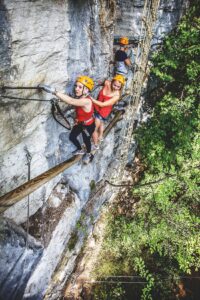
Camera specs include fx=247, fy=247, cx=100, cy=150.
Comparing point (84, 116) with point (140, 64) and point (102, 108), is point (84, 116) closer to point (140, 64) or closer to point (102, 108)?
point (102, 108)

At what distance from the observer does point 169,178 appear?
8.12 meters

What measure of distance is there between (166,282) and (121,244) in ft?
7.75

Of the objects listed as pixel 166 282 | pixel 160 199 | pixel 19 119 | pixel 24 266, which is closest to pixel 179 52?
pixel 160 199

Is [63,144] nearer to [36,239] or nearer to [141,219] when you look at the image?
[36,239]

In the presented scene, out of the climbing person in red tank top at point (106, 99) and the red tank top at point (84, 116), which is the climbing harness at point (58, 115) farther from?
the climbing person in red tank top at point (106, 99)

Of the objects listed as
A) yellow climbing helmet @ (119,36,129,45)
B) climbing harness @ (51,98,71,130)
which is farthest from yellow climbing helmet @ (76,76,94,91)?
yellow climbing helmet @ (119,36,129,45)

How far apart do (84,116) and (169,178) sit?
4410 millimetres

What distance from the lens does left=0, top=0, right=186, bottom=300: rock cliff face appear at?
3.56 meters

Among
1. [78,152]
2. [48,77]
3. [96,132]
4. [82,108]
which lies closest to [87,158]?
[78,152]

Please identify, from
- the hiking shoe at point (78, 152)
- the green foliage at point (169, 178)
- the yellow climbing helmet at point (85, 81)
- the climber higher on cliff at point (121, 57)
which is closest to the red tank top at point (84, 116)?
the yellow climbing helmet at point (85, 81)

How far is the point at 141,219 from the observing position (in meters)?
8.95

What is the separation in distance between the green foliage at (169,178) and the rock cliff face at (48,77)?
103 centimetres

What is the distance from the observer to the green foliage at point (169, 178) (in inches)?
283

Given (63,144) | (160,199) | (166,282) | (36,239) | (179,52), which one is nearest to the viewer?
(36,239)
